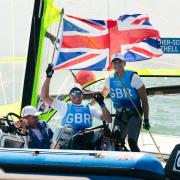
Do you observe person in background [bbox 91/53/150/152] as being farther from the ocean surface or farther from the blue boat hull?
the blue boat hull

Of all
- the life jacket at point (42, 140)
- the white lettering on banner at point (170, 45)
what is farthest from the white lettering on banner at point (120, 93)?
the white lettering on banner at point (170, 45)

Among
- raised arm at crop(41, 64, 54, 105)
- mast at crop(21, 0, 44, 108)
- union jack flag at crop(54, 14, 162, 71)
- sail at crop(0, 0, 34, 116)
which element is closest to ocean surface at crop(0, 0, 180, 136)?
sail at crop(0, 0, 34, 116)

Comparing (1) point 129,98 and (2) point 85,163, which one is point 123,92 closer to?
(1) point 129,98

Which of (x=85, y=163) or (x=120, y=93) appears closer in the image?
(x=85, y=163)

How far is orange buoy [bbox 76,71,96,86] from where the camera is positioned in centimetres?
664

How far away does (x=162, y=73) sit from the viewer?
6891 mm

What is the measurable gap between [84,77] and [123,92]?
81 centimetres

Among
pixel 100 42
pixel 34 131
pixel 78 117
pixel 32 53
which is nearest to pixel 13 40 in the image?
pixel 32 53

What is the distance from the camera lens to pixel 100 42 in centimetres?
627

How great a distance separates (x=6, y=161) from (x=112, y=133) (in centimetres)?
103

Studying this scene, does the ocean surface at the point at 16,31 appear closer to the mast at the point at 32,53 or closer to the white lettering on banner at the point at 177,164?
the mast at the point at 32,53

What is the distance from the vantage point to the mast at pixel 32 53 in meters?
6.23

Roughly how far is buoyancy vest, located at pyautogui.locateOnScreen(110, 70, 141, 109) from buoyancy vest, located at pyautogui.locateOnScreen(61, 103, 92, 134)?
0.26 metres

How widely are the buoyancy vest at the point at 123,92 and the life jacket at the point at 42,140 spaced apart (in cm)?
59
